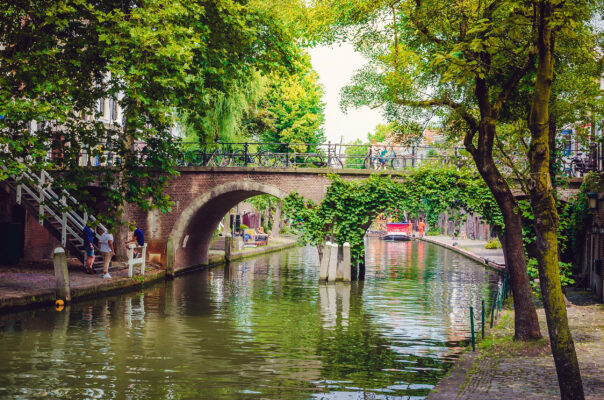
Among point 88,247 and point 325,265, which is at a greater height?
point 88,247

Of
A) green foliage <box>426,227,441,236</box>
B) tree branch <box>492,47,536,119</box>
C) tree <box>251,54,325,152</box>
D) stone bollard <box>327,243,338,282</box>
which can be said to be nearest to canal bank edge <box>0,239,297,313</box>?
stone bollard <box>327,243,338,282</box>

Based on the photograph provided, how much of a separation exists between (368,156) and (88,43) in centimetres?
1358

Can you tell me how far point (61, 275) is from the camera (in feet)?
60.7

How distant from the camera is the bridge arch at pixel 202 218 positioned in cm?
2906

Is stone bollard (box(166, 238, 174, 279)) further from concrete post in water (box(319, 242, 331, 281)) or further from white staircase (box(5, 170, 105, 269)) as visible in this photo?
concrete post in water (box(319, 242, 331, 281))

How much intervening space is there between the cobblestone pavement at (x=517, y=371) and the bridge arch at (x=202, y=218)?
15.4 m

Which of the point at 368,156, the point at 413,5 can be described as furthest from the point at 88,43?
the point at 368,156

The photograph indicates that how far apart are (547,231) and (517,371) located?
3128 mm

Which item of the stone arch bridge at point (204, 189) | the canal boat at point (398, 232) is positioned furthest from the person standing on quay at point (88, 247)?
the canal boat at point (398, 232)

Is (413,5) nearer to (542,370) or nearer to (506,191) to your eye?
(506,191)

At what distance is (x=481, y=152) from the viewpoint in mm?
12492

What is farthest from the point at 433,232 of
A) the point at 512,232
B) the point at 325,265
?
the point at 512,232

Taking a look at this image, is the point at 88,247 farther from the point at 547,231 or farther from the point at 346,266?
the point at 547,231

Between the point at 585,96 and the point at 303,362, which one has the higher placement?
the point at 585,96
